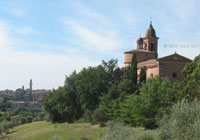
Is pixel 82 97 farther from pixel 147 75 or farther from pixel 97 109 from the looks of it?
pixel 147 75

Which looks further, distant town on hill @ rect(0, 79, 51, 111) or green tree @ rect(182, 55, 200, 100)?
distant town on hill @ rect(0, 79, 51, 111)

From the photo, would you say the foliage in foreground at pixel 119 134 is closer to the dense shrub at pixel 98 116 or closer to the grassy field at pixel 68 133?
the grassy field at pixel 68 133

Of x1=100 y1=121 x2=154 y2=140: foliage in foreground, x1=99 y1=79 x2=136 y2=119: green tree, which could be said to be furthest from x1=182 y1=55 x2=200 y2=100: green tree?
x1=100 y1=121 x2=154 y2=140: foliage in foreground

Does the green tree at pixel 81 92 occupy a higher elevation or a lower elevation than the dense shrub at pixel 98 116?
higher

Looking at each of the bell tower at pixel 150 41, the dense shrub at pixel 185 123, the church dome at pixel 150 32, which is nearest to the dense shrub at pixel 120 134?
the dense shrub at pixel 185 123

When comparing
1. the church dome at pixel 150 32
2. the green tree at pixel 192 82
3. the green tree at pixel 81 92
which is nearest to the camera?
the green tree at pixel 192 82

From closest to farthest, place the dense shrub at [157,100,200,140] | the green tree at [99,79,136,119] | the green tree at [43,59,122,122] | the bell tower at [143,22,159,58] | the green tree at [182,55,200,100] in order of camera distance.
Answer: the dense shrub at [157,100,200,140], the green tree at [182,55,200,100], the green tree at [99,79,136,119], the green tree at [43,59,122,122], the bell tower at [143,22,159,58]

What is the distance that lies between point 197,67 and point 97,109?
52.9ft

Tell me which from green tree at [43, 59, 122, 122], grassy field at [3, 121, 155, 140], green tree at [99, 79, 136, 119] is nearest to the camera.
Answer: grassy field at [3, 121, 155, 140]

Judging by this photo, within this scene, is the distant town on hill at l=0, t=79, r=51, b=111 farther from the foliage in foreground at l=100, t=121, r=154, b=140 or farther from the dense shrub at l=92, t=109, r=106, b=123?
the foliage in foreground at l=100, t=121, r=154, b=140

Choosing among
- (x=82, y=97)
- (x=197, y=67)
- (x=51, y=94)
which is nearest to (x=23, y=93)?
(x=51, y=94)

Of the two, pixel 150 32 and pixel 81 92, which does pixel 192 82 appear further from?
pixel 150 32

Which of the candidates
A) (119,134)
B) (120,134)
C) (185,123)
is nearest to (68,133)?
(119,134)

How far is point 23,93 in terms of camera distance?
600ft
